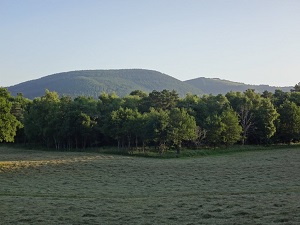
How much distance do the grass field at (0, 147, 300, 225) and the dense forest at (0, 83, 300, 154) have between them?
2970 cm

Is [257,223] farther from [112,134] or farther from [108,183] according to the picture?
[112,134]

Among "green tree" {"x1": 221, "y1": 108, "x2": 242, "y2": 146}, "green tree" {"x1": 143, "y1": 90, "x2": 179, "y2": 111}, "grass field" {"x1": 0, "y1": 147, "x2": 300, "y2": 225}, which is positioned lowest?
"grass field" {"x1": 0, "y1": 147, "x2": 300, "y2": 225}

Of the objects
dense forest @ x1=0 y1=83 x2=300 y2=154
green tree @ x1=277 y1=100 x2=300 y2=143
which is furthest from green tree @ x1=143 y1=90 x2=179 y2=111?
green tree @ x1=277 y1=100 x2=300 y2=143

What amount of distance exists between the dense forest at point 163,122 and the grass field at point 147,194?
97.4 ft

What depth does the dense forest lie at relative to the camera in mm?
85188

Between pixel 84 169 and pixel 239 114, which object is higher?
pixel 239 114

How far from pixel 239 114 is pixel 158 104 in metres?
24.0

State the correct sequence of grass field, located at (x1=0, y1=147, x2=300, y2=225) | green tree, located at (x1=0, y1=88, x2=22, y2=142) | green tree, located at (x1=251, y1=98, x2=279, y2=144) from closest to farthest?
grass field, located at (x1=0, y1=147, x2=300, y2=225), green tree, located at (x1=0, y1=88, x2=22, y2=142), green tree, located at (x1=251, y1=98, x2=279, y2=144)

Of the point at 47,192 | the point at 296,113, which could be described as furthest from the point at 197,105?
the point at 47,192

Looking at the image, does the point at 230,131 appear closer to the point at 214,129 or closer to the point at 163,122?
the point at 214,129

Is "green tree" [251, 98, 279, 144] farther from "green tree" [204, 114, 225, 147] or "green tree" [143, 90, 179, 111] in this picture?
"green tree" [143, 90, 179, 111]

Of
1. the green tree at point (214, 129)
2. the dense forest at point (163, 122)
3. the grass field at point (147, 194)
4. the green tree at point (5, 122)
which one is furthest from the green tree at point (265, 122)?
the green tree at point (5, 122)

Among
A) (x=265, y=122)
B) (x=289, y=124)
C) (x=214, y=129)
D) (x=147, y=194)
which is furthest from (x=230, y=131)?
(x=147, y=194)

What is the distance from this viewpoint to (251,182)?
124ft
